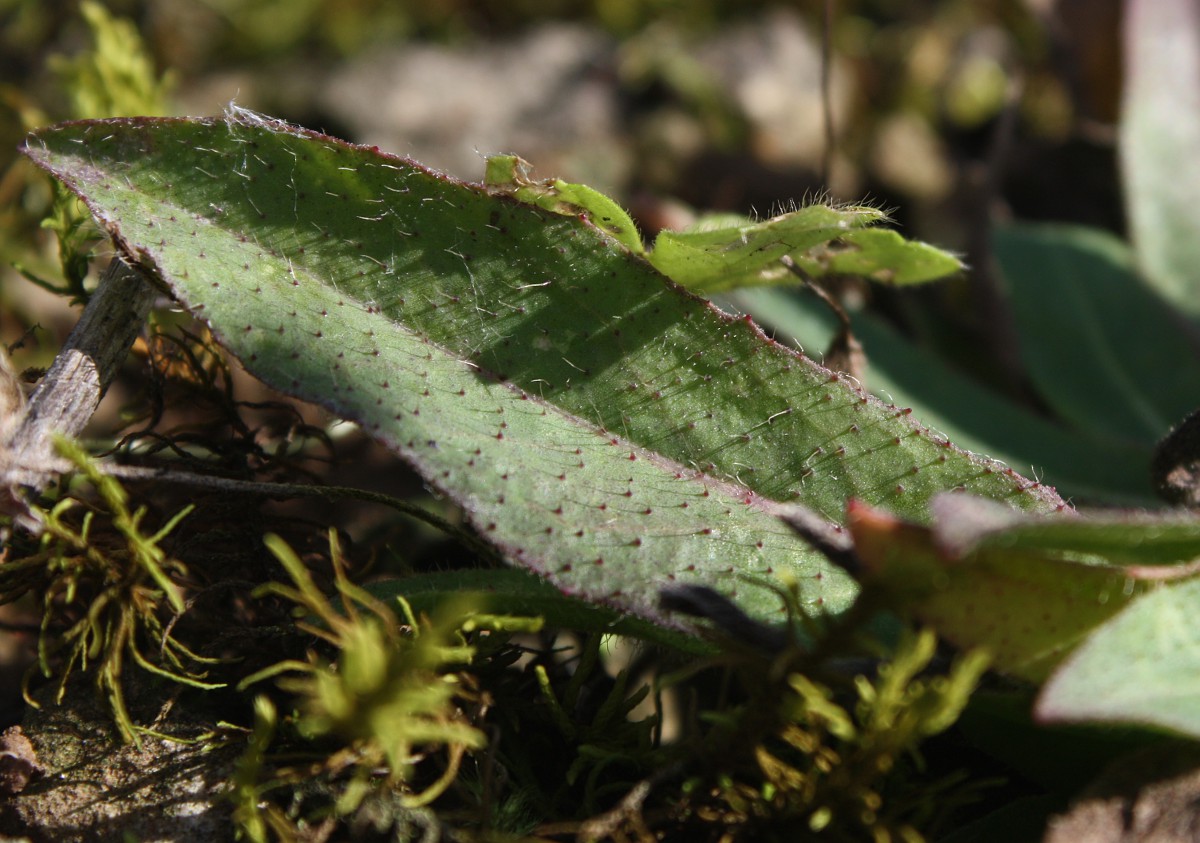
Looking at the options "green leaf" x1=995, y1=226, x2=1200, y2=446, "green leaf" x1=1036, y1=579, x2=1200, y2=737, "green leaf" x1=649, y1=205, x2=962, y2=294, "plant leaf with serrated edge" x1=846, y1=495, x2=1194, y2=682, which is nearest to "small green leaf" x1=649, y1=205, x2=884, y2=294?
"green leaf" x1=649, y1=205, x2=962, y2=294

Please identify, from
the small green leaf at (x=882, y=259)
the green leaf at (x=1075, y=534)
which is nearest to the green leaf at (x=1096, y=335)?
the small green leaf at (x=882, y=259)

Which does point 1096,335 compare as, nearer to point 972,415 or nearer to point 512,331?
point 972,415

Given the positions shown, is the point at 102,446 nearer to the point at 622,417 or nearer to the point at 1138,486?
the point at 622,417

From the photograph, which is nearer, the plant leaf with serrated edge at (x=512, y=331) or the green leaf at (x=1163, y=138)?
the plant leaf with serrated edge at (x=512, y=331)

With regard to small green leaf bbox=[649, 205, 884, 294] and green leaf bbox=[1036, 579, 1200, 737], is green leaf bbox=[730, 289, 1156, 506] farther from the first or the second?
green leaf bbox=[1036, 579, 1200, 737]

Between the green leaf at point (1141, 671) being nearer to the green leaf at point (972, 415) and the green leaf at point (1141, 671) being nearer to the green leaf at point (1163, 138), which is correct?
the green leaf at point (972, 415)

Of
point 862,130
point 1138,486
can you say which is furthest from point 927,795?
point 862,130
